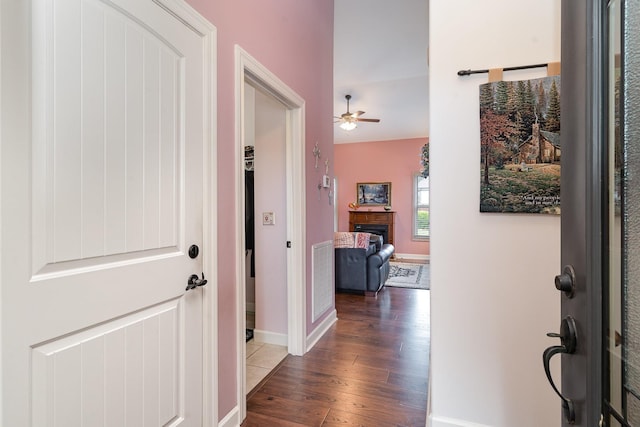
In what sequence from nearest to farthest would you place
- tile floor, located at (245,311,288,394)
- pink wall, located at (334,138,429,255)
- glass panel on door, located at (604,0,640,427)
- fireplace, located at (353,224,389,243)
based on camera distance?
1. glass panel on door, located at (604,0,640,427)
2. tile floor, located at (245,311,288,394)
3. fireplace, located at (353,224,389,243)
4. pink wall, located at (334,138,429,255)

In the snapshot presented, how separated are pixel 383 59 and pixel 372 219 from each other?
4.32 meters

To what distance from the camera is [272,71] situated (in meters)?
2.24

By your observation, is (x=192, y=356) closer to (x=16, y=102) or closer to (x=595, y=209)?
(x=16, y=102)

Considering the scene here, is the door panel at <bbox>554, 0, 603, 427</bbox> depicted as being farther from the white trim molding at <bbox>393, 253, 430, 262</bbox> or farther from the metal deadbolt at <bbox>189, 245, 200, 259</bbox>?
the white trim molding at <bbox>393, 253, 430, 262</bbox>

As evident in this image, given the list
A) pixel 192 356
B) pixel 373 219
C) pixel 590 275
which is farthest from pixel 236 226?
pixel 373 219

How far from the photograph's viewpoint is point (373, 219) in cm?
797

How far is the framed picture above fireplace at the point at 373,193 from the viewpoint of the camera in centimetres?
820

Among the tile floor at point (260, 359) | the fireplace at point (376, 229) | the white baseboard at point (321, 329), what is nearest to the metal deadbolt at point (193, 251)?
the tile floor at point (260, 359)

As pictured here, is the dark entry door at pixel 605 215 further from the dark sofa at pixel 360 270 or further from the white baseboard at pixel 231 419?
the dark sofa at pixel 360 270

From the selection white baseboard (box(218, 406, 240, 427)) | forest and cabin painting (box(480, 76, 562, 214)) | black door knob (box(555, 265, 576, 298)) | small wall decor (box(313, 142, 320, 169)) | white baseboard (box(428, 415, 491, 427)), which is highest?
small wall decor (box(313, 142, 320, 169))

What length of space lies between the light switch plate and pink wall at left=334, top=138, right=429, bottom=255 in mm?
5776

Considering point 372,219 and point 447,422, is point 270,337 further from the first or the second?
point 372,219

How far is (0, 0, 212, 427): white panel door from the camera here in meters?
0.89

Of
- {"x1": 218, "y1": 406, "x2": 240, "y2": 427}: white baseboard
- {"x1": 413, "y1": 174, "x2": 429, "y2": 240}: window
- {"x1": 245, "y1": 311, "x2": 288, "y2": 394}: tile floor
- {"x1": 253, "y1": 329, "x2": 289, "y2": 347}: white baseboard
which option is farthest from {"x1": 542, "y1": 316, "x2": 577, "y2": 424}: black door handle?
{"x1": 413, "y1": 174, "x2": 429, "y2": 240}: window
